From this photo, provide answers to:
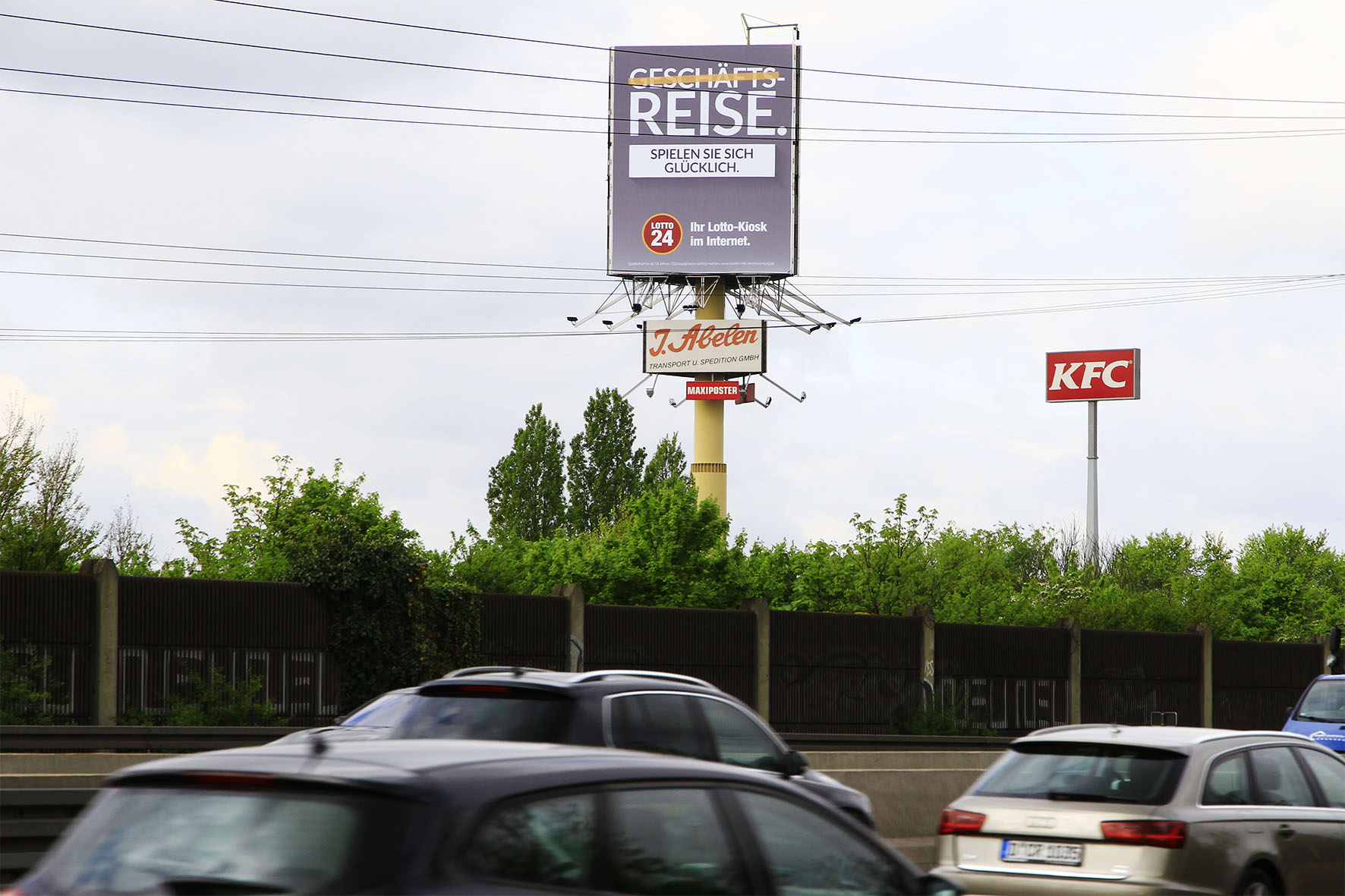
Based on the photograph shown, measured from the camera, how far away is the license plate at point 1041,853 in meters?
9.34

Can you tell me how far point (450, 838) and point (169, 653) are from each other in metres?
19.3

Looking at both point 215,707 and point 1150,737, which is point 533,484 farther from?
point 1150,737

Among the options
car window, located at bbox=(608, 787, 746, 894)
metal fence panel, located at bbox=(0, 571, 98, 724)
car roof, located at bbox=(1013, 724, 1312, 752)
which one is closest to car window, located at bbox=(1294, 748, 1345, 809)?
car roof, located at bbox=(1013, 724, 1312, 752)

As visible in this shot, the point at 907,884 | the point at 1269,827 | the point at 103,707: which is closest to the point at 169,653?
the point at 103,707

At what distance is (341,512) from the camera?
39.9 meters

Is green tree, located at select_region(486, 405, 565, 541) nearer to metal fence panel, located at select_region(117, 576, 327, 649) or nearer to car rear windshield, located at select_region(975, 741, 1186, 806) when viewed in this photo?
metal fence panel, located at select_region(117, 576, 327, 649)

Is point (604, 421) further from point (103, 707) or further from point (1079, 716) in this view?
point (103, 707)

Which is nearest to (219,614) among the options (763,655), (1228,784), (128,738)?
(128,738)

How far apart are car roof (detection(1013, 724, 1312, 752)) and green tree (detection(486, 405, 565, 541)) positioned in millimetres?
76133

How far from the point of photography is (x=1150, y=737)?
9961 mm

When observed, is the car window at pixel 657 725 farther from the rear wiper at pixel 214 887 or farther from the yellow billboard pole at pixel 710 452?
the yellow billboard pole at pixel 710 452

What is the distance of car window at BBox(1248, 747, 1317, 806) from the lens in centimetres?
1007

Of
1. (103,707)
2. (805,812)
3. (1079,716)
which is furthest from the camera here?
(1079,716)

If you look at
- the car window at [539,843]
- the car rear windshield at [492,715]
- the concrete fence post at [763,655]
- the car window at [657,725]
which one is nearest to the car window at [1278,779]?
the car window at [657,725]
